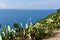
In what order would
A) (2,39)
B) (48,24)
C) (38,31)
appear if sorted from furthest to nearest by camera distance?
(48,24) < (38,31) < (2,39)

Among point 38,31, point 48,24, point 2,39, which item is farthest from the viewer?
point 48,24

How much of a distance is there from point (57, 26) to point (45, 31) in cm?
163

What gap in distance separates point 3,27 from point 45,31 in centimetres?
170

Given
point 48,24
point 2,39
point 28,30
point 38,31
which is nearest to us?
point 2,39

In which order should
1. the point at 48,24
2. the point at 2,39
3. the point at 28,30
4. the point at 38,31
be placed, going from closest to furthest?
the point at 2,39 → the point at 28,30 → the point at 38,31 → the point at 48,24

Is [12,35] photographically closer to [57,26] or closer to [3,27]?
[3,27]

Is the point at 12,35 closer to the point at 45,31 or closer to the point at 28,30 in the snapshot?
the point at 28,30

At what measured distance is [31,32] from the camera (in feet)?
22.5

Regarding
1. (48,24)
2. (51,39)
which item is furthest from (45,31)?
(48,24)

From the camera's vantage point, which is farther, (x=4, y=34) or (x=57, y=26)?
(x=57, y=26)

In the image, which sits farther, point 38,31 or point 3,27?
point 38,31

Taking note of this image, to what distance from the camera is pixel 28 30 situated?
22.3ft

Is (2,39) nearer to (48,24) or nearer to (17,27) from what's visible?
(17,27)

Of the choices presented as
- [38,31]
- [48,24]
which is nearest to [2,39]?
[38,31]
